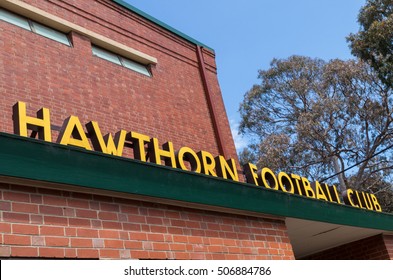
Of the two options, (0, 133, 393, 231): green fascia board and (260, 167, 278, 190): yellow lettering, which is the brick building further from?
(260, 167, 278, 190): yellow lettering

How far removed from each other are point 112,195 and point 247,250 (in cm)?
217

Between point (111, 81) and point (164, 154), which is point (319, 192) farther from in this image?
point (111, 81)

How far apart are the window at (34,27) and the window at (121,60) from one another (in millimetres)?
805

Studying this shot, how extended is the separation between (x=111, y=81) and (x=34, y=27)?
187 cm

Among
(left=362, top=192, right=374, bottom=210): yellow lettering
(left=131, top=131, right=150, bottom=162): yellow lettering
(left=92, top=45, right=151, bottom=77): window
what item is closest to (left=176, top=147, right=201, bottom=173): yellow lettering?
(left=131, top=131, right=150, bottom=162): yellow lettering

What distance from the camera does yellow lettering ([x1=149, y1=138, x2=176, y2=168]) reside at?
5.83 meters

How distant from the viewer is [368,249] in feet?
30.2

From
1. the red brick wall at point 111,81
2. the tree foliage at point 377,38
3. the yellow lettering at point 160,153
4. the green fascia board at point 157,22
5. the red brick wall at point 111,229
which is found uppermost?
the tree foliage at point 377,38

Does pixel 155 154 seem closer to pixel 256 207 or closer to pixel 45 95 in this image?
pixel 256 207

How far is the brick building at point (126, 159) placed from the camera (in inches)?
161

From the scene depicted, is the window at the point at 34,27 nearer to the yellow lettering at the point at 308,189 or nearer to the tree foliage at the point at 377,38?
the yellow lettering at the point at 308,189

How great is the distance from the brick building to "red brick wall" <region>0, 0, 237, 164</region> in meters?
0.03

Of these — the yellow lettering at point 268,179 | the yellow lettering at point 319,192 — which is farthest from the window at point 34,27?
the yellow lettering at point 319,192

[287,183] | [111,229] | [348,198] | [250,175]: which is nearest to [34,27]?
[250,175]
